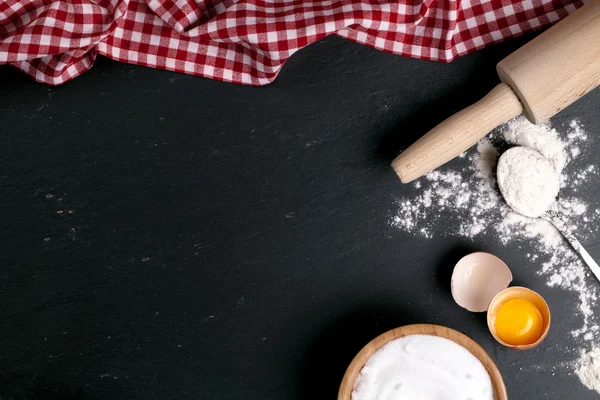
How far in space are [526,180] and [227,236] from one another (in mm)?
713

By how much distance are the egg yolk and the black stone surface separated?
0.28 ft

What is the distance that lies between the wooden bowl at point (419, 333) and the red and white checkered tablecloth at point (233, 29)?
2.10ft

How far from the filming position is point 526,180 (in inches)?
59.5

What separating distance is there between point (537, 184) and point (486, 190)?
118 mm

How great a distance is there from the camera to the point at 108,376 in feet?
A: 5.12

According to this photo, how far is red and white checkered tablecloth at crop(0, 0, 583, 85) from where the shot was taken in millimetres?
1499

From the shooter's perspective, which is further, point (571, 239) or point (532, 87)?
point (571, 239)

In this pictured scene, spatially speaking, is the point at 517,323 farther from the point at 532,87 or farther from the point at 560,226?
the point at 532,87

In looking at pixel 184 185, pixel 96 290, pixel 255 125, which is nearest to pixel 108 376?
pixel 96 290

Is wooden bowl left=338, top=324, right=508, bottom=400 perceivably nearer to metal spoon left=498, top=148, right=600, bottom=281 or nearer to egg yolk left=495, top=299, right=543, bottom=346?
egg yolk left=495, top=299, right=543, bottom=346

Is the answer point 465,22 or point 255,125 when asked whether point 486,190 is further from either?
point 255,125

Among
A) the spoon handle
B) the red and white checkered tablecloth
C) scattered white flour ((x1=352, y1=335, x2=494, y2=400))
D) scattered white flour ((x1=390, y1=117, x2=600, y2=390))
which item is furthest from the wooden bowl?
the red and white checkered tablecloth

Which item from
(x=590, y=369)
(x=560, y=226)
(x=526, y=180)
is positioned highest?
(x=526, y=180)

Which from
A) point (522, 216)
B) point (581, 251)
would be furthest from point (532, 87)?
point (581, 251)
